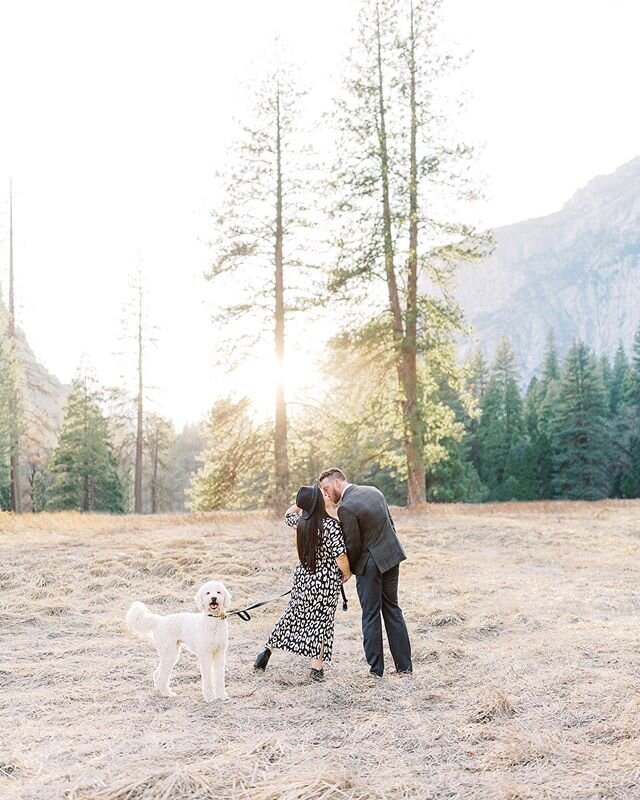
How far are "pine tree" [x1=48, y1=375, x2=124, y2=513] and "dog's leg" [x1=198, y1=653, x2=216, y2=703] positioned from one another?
38486mm

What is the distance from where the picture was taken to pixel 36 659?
24.4ft

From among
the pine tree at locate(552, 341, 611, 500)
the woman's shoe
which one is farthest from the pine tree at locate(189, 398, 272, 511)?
the pine tree at locate(552, 341, 611, 500)

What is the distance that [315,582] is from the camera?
666cm

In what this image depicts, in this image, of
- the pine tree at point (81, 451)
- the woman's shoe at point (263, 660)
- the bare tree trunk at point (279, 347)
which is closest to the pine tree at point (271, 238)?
the bare tree trunk at point (279, 347)

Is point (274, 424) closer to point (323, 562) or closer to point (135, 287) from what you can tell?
point (323, 562)

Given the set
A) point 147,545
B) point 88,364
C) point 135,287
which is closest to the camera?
point 147,545

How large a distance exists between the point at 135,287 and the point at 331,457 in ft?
59.3

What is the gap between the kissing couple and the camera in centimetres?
659

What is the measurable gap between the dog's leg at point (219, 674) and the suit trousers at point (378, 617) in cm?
139

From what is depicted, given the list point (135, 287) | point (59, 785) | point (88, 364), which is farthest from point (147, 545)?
point (88, 364)

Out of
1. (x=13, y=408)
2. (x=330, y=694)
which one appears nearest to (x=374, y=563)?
(x=330, y=694)

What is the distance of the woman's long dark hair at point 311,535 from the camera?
6.60 metres

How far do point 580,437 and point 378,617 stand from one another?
48938 millimetres

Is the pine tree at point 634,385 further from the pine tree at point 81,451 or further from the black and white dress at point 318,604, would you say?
the black and white dress at point 318,604
